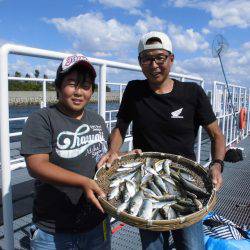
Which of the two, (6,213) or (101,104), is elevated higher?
(101,104)

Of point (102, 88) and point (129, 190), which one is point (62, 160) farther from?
point (102, 88)

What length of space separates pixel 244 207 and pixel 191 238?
3.14 meters

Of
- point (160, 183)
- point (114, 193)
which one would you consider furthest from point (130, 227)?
point (114, 193)

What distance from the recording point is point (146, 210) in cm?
201

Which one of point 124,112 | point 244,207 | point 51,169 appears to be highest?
point 124,112

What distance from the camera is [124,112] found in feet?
8.89

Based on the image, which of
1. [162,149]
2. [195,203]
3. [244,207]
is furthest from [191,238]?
[244,207]

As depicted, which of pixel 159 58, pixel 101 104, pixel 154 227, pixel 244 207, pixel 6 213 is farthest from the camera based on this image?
pixel 244 207

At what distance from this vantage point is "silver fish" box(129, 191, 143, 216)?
77.5 inches

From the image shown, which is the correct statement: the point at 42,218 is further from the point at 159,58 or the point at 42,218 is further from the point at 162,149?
the point at 159,58

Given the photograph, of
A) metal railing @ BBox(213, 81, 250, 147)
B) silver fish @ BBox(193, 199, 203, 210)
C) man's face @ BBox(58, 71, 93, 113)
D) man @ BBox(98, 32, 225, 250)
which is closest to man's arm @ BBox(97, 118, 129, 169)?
man @ BBox(98, 32, 225, 250)

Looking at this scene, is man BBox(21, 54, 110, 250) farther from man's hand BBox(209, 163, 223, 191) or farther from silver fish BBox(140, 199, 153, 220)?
man's hand BBox(209, 163, 223, 191)

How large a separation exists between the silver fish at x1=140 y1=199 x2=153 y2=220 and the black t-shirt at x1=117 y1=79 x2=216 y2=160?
58 cm

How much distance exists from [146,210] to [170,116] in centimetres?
78
